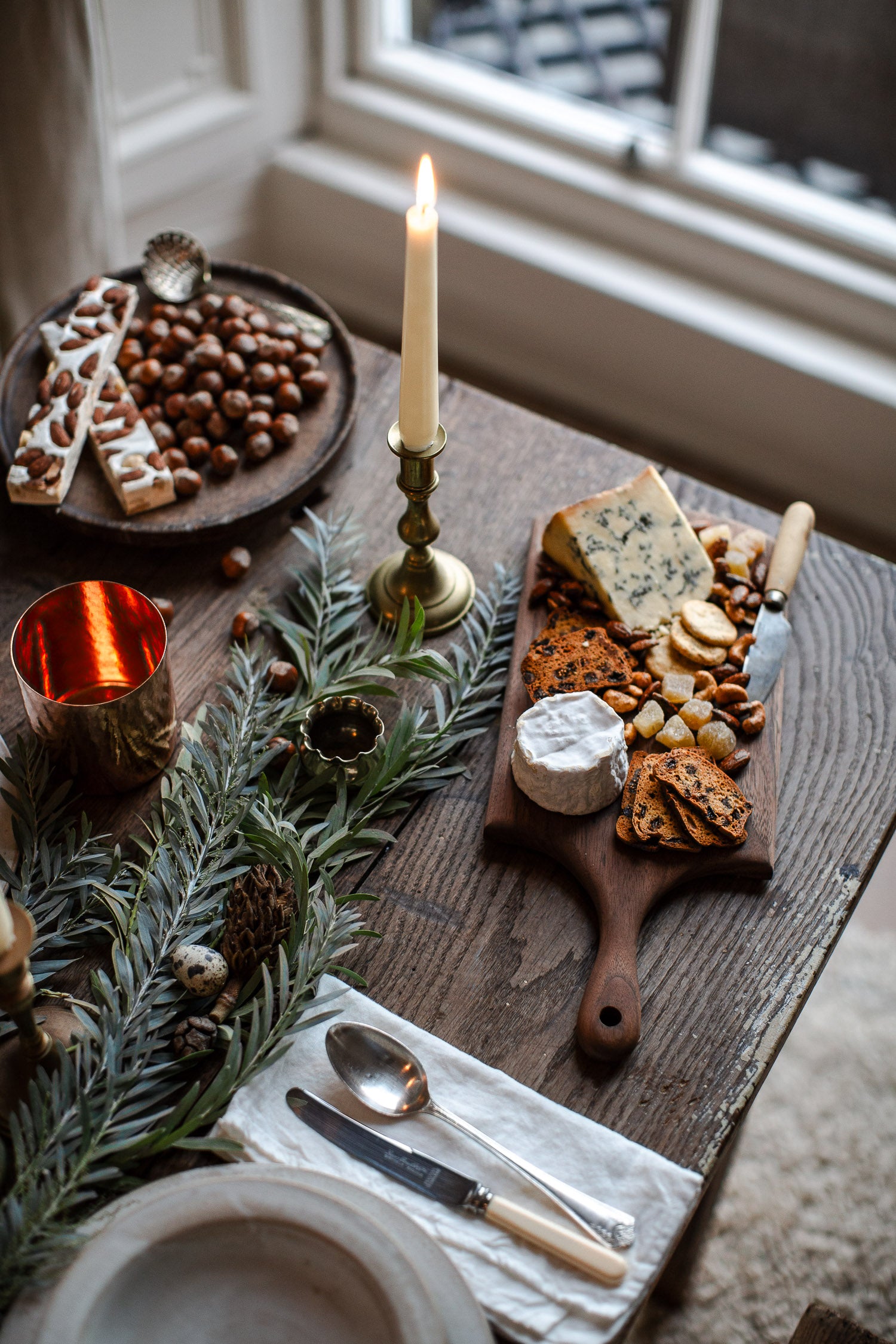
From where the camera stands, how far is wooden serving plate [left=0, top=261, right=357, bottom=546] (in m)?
1.23

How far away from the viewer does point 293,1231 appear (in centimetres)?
76

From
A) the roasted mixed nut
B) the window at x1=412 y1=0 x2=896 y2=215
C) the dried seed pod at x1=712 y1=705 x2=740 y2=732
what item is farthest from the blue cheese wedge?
the window at x1=412 y1=0 x2=896 y2=215

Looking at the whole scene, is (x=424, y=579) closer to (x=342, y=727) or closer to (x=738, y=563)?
(x=342, y=727)

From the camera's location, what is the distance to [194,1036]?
90cm

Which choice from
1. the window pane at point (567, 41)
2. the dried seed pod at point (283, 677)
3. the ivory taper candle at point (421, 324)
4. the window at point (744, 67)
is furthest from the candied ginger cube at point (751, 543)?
the window pane at point (567, 41)

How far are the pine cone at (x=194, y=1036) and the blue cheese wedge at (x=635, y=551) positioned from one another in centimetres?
57

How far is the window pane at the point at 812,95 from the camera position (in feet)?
7.73

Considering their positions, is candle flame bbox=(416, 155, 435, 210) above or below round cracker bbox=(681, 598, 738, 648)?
above

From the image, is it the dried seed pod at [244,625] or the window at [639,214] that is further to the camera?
the window at [639,214]

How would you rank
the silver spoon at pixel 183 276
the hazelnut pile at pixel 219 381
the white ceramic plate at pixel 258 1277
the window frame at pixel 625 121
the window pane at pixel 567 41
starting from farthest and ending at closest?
the window pane at pixel 567 41
the window frame at pixel 625 121
the silver spoon at pixel 183 276
the hazelnut pile at pixel 219 381
the white ceramic plate at pixel 258 1277

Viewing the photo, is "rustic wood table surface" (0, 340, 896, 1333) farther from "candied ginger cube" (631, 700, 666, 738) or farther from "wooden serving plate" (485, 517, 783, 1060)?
"candied ginger cube" (631, 700, 666, 738)

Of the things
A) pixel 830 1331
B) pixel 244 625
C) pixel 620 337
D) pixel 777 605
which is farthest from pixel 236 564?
pixel 620 337

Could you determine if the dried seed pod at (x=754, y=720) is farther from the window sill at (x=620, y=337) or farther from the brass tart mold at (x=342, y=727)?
the window sill at (x=620, y=337)

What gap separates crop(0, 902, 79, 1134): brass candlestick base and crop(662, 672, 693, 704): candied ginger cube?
0.61 meters
